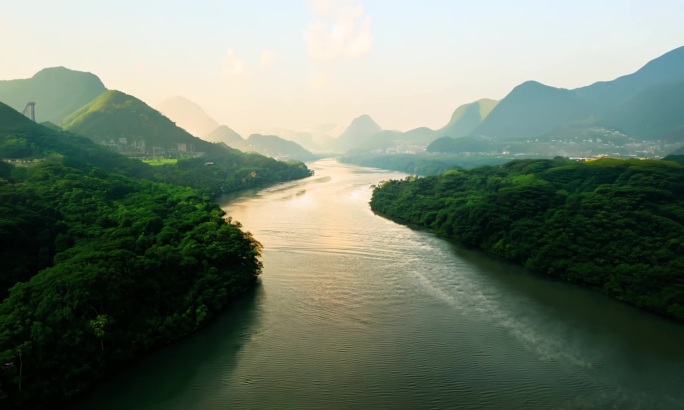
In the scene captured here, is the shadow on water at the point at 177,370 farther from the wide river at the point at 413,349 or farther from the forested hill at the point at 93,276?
the forested hill at the point at 93,276

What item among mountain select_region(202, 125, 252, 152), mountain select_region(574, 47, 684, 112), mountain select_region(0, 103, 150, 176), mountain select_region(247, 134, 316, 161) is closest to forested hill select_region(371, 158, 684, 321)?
mountain select_region(0, 103, 150, 176)

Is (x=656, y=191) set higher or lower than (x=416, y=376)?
higher

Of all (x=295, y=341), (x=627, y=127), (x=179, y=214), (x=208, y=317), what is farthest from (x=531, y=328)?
(x=627, y=127)

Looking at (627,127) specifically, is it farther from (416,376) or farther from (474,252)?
(416,376)

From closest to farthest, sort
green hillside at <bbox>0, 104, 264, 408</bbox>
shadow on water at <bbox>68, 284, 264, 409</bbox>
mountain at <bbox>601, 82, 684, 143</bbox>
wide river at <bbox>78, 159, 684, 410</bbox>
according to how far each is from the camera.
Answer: green hillside at <bbox>0, 104, 264, 408</bbox> < shadow on water at <bbox>68, 284, 264, 409</bbox> < wide river at <bbox>78, 159, 684, 410</bbox> < mountain at <bbox>601, 82, 684, 143</bbox>

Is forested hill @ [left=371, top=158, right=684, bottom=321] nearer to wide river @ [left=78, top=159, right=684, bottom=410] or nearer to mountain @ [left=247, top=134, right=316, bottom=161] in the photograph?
wide river @ [left=78, top=159, right=684, bottom=410]
